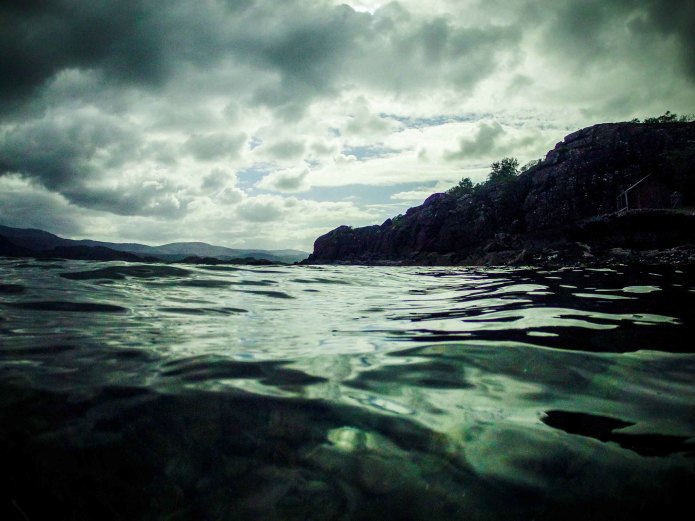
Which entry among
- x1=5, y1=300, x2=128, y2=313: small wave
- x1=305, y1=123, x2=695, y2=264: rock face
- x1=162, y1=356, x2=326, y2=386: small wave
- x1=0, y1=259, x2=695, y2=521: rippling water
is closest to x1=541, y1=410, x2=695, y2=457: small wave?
Answer: x1=0, y1=259, x2=695, y2=521: rippling water

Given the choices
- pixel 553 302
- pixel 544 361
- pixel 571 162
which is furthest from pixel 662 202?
pixel 544 361

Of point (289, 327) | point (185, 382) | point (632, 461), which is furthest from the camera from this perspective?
point (289, 327)

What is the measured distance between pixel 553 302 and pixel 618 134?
2102 inches

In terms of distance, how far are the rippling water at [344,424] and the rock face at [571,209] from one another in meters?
28.5

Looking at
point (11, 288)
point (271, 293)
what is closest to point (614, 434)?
point (271, 293)

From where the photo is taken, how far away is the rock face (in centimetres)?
2794

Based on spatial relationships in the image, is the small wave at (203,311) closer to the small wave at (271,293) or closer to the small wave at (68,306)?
the small wave at (68,306)

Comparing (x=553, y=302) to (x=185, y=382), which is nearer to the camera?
(x=185, y=382)

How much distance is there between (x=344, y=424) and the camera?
1595 mm

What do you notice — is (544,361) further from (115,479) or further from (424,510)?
(115,479)

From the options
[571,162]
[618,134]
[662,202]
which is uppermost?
[618,134]

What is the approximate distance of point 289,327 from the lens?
12.3 ft

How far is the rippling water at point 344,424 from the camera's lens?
1.17 metres

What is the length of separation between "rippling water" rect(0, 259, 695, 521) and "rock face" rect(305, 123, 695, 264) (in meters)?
28.5
